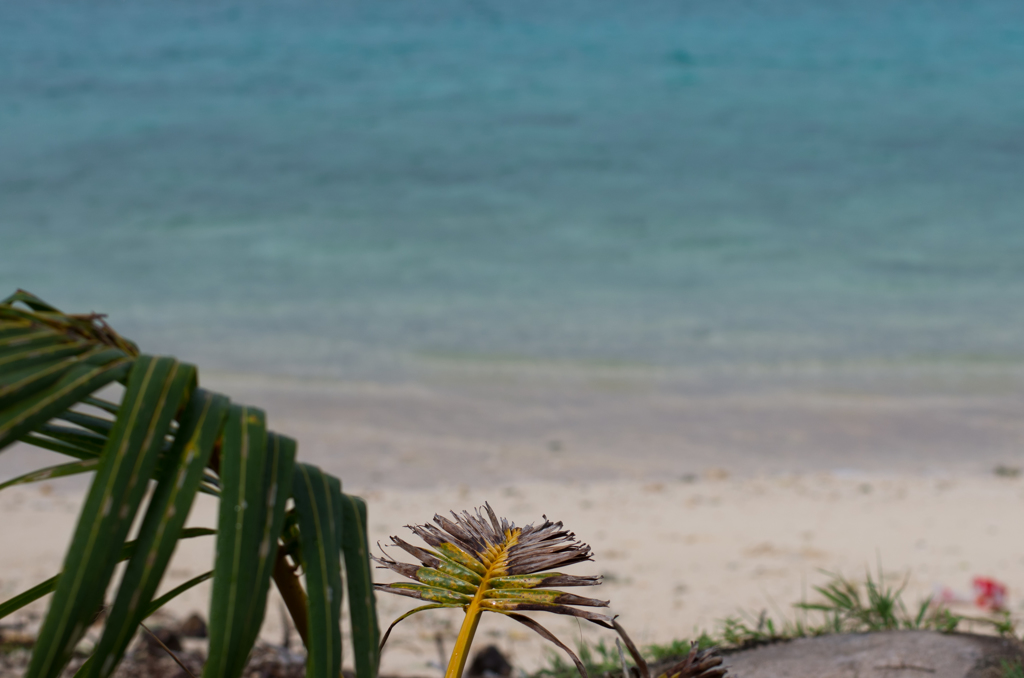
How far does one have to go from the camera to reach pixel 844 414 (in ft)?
18.6

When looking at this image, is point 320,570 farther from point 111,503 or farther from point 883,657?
point 883,657

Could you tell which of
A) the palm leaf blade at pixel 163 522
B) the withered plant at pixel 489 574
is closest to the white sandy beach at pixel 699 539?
the withered plant at pixel 489 574

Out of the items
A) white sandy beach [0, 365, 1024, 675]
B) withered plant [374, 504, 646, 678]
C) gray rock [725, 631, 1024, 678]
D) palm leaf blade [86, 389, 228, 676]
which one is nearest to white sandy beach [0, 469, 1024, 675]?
white sandy beach [0, 365, 1024, 675]

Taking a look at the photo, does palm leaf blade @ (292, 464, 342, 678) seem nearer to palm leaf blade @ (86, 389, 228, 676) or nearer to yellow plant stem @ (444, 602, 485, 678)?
palm leaf blade @ (86, 389, 228, 676)

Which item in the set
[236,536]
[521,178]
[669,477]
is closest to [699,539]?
[669,477]

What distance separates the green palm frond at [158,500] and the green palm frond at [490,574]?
0.27 m

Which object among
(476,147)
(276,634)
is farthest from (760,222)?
(276,634)

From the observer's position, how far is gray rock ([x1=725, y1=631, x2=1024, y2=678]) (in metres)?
1.74

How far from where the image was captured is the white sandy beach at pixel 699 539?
10.3 ft

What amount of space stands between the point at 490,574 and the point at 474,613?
0.06m

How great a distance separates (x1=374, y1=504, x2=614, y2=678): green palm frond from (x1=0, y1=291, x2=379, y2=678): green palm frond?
271 millimetres

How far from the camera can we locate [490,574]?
3.48 ft

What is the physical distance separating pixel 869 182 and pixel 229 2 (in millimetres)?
18153

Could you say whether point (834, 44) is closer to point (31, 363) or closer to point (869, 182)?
point (869, 182)
